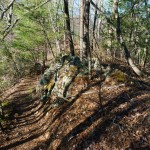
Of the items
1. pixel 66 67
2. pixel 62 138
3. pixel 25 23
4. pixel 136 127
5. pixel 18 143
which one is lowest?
pixel 18 143

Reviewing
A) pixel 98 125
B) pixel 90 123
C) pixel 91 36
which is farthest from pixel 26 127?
pixel 91 36

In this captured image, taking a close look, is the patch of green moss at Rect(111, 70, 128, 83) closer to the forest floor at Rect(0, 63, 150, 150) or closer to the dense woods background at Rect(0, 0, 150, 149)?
the dense woods background at Rect(0, 0, 150, 149)

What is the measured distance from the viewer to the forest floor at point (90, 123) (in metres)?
6.84

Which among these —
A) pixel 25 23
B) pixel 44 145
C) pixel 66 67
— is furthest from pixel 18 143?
pixel 25 23

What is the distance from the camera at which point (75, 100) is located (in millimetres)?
9750

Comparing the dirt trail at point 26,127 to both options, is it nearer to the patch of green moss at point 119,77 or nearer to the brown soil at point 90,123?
the brown soil at point 90,123

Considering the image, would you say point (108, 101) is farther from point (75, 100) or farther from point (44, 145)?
point (44, 145)

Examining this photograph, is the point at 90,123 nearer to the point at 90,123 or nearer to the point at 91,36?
the point at 90,123

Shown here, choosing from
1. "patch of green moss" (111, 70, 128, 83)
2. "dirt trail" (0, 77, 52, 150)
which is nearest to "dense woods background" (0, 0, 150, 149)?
"patch of green moss" (111, 70, 128, 83)

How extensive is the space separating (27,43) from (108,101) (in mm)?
17693

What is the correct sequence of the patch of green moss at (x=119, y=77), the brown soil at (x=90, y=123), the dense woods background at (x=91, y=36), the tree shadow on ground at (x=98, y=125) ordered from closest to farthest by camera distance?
the brown soil at (x=90, y=123) < the tree shadow on ground at (x=98, y=125) < the dense woods background at (x=91, y=36) < the patch of green moss at (x=119, y=77)

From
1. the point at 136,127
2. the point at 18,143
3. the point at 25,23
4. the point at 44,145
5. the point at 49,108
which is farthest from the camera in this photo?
the point at 25,23

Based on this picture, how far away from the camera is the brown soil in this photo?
22.4 ft

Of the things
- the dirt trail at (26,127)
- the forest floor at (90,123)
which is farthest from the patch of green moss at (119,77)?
the dirt trail at (26,127)
